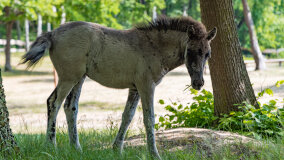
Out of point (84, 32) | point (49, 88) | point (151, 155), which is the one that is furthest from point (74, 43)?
point (49, 88)

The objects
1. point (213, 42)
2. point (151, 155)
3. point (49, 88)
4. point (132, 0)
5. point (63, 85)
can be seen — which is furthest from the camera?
point (132, 0)

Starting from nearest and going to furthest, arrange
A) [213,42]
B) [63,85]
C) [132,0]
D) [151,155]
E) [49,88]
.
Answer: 1. [151,155]
2. [63,85]
3. [213,42]
4. [49,88]
5. [132,0]

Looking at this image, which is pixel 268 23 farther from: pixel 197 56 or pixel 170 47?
pixel 197 56

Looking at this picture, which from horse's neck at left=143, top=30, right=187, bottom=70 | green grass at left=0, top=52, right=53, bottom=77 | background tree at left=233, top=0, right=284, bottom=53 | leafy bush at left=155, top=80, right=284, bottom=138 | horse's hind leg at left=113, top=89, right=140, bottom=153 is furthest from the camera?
background tree at left=233, top=0, right=284, bottom=53

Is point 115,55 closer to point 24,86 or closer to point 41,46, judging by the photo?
point 41,46

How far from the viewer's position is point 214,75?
670 centimetres

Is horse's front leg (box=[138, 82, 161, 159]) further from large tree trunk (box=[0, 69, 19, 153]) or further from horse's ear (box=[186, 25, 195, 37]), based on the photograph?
large tree trunk (box=[0, 69, 19, 153])

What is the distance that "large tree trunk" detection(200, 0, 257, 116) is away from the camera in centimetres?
657

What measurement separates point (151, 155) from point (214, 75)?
A: 2.57 m

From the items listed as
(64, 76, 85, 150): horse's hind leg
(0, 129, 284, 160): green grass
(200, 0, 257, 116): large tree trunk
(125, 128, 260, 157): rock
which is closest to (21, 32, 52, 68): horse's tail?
(64, 76, 85, 150): horse's hind leg

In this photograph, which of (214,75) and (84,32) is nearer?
(84,32)

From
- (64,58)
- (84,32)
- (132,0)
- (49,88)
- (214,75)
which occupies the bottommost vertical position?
(49,88)

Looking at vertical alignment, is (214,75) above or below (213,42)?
below

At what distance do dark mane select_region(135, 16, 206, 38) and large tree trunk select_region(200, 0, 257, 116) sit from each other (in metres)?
1.61
